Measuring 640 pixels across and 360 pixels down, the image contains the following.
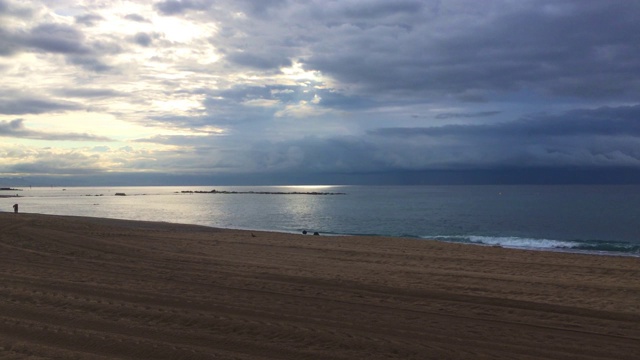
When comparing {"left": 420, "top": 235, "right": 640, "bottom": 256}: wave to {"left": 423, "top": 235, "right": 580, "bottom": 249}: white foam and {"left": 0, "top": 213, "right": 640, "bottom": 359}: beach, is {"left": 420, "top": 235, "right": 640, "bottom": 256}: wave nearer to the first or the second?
{"left": 423, "top": 235, "right": 580, "bottom": 249}: white foam

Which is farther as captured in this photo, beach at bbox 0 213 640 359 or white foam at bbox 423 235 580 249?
white foam at bbox 423 235 580 249

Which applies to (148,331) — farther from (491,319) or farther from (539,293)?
(539,293)

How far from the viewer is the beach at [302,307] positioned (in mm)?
7105

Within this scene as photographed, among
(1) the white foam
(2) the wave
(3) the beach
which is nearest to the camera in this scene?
(3) the beach

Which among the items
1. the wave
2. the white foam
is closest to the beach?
the wave

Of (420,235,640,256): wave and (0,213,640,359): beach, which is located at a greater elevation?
(0,213,640,359): beach

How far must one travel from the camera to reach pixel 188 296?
1046cm

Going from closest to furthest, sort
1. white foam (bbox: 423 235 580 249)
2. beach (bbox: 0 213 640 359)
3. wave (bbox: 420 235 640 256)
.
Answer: beach (bbox: 0 213 640 359), wave (bbox: 420 235 640 256), white foam (bbox: 423 235 580 249)

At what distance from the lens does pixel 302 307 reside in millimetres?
9578

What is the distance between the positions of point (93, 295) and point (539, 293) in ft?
34.3

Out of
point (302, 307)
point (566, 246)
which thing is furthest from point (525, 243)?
point (302, 307)

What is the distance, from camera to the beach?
7.11 m

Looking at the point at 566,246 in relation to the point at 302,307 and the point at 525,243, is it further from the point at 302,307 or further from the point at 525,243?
the point at 302,307

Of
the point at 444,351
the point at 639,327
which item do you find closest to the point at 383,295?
the point at 444,351
